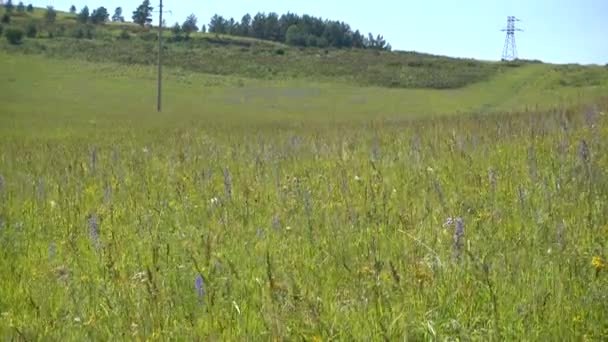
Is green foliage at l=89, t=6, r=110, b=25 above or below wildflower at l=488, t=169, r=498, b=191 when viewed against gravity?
above

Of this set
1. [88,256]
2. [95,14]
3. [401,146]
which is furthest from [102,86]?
[95,14]

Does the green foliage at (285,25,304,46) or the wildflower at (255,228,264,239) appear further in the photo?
the green foliage at (285,25,304,46)

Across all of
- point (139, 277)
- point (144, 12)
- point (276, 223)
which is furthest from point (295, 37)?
point (139, 277)

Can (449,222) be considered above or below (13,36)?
below

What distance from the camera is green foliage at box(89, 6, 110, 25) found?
141 metres

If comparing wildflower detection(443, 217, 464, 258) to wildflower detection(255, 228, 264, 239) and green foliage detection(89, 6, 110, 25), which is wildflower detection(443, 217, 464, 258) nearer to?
wildflower detection(255, 228, 264, 239)

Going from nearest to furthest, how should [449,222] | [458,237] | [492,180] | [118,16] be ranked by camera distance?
[458,237]
[449,222]
[492,180]
[118,16]

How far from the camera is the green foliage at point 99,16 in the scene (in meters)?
141

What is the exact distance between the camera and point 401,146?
8281 millimetres

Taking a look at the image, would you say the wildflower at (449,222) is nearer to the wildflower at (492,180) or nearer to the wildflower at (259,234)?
the wildflower at (492,180)

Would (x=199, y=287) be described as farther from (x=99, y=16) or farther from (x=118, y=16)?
(x=118, y=16)

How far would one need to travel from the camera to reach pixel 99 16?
146 metres

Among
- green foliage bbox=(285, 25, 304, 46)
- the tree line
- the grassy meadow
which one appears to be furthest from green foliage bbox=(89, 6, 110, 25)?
the grassy meadow

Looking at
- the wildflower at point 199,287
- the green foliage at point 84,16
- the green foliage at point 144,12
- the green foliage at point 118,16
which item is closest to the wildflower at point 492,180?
the wildflower at point 199,287
